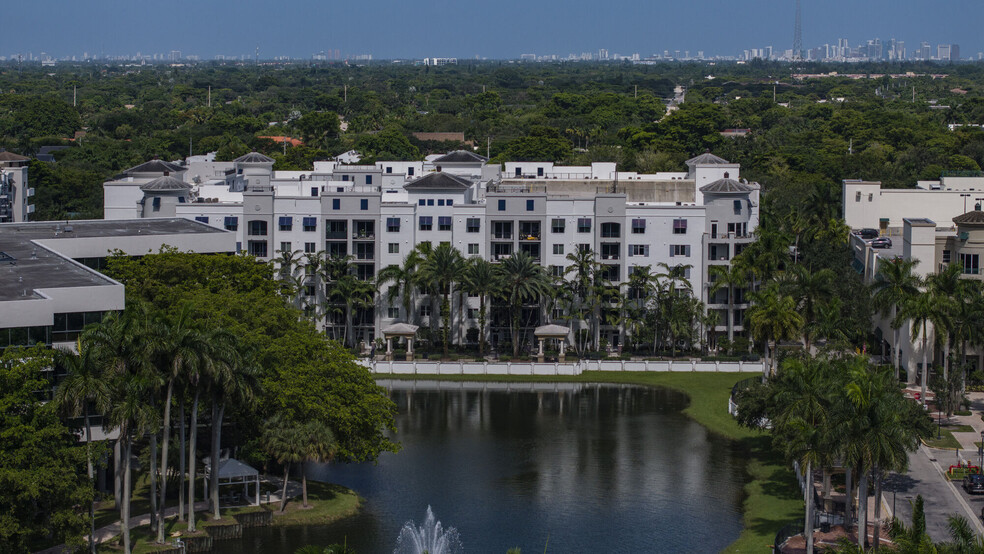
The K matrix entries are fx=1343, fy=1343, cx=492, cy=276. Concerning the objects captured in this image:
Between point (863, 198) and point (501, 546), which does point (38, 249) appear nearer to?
point (501, 546)

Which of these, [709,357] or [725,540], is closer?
[725,540]

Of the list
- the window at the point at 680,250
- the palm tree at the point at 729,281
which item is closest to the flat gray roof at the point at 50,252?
the window at the point at 680,250

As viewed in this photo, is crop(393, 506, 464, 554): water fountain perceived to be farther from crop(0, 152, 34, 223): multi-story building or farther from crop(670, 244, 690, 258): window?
crop(0, 152, 34, 223): multi-story building

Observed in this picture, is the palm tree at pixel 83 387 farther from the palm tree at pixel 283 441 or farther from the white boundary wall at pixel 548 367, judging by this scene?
the white boundary wall at pixel 548 367

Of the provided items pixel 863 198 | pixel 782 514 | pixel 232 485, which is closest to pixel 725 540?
pixel 782 514

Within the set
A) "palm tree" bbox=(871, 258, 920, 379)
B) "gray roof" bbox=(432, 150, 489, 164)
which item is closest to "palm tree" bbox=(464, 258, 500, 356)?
"palm tree" bbox=(871, 258, 920, 379)

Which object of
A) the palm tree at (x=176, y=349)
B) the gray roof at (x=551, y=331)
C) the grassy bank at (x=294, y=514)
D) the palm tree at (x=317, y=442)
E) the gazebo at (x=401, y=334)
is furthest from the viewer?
the gray roof at (x=551, y=331)
